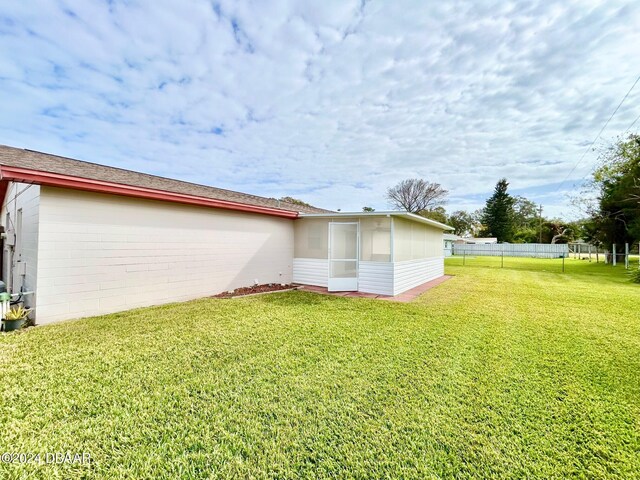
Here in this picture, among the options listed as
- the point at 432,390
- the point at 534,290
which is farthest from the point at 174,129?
the point at 534,290

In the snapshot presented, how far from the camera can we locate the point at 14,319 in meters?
4.73

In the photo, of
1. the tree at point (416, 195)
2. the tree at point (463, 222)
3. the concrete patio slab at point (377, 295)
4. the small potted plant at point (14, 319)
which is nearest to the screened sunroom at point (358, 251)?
the concrete patio slab at point (377, 295)

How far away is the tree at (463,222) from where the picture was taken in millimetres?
51344

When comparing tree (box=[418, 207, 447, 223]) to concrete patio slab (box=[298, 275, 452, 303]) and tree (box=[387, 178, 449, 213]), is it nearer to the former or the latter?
tree (box=[387, 178, 449, 213])

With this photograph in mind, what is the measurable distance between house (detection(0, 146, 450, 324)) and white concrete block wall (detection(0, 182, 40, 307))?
0.07 ft

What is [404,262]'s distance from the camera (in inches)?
368

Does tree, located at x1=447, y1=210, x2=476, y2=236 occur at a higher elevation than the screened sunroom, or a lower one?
higher

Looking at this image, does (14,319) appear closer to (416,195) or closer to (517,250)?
(416,195)

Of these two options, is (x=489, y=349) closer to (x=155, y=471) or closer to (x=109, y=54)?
(x=155, y=471)

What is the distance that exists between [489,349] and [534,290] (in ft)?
24.3

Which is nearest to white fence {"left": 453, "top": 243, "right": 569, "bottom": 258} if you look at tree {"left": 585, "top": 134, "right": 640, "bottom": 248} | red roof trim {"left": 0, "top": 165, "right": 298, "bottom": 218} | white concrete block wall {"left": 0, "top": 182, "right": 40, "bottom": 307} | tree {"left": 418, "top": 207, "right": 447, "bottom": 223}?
tree {"left": 418, "top": 207, "right": 447, "bottom": 223}

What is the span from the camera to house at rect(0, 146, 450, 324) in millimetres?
5172

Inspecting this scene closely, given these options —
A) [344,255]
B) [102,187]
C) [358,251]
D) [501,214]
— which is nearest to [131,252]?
[102,187]

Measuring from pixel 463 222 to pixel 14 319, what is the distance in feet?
189
